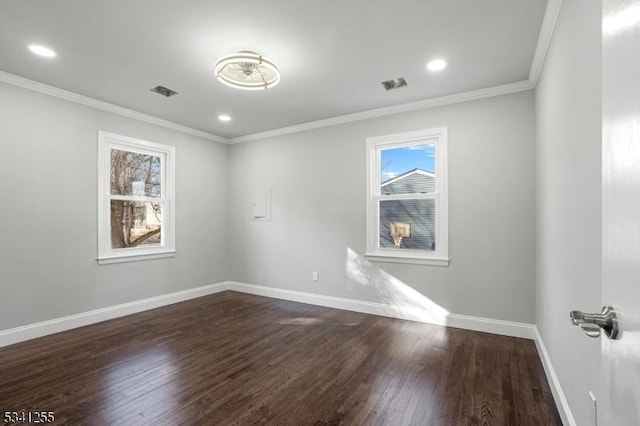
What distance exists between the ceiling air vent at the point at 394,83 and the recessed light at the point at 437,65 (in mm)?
319

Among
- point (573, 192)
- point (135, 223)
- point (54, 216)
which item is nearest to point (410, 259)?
point (573, 192)

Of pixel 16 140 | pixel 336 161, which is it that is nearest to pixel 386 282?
pixel 336 161

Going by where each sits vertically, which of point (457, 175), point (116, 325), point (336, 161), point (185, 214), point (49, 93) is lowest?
point (116, 325)

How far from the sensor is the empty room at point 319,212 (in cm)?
175

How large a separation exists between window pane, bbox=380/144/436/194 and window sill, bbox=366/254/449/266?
0.84 metres

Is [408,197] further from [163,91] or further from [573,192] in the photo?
[163,91]

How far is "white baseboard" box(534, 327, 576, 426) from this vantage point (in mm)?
1842

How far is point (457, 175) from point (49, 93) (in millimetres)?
4663

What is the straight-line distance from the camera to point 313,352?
9.84 feet

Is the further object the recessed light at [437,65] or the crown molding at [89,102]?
the crown molding at [89,102]

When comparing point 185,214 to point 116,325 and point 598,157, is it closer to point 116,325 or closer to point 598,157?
point 116,325

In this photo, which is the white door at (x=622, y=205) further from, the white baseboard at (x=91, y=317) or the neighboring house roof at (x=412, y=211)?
the white baseboard at (x=91, y=317)

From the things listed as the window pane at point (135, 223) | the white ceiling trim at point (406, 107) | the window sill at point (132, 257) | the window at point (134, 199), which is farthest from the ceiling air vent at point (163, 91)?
the window sill at point (132, 257)

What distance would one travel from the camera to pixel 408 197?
4051 millimetres
